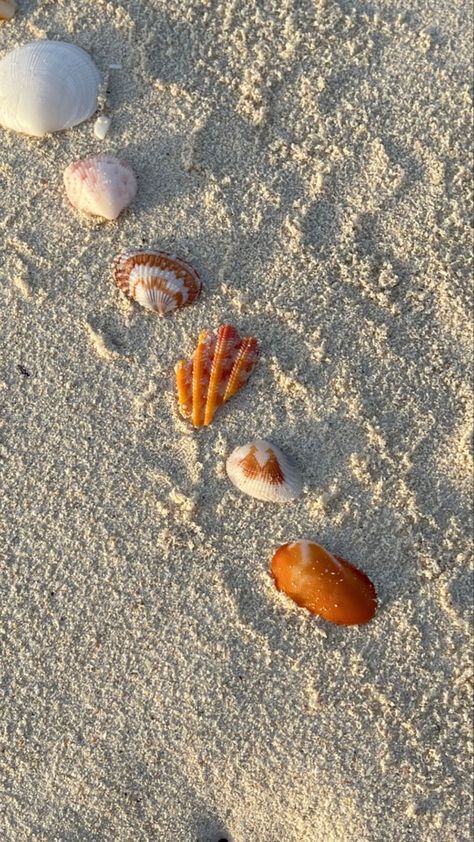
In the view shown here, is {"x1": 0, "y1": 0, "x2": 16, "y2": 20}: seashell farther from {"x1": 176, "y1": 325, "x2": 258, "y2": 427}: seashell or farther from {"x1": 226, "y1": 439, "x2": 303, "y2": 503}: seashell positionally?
{"x1": 226, "y1": 439, "x2": 303, "y2": 503}: seashell

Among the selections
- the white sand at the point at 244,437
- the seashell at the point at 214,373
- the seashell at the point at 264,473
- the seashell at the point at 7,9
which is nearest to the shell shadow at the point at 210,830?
the white sand at the point at 244,437

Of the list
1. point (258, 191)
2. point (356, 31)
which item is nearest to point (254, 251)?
point (258, 191)

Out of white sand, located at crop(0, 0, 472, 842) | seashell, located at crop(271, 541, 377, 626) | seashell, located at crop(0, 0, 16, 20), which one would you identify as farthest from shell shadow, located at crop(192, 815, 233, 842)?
seashell, located at crop(0, 0, 16, 20)

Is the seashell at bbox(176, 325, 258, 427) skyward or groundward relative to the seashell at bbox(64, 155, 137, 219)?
groundward

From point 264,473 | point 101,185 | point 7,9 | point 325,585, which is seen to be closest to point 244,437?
point 264,473

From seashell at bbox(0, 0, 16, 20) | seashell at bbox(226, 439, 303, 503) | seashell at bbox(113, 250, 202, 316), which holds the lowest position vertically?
seashell at bbox(226, 439, 303, 503)

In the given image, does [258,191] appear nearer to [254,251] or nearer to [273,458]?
[254,251]

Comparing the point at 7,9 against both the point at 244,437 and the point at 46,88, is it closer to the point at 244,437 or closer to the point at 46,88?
the point at 46,88
